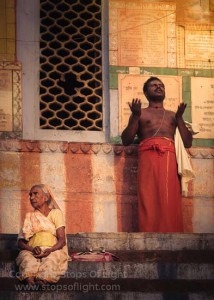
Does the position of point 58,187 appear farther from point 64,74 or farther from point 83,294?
point 83,294

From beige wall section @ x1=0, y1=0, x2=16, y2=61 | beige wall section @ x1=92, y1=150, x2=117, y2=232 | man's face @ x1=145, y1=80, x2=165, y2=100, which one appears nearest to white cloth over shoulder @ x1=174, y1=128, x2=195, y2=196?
man's face @ x1=145, y1=80, x2=165, y2=100

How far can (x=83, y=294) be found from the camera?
13.0 meters

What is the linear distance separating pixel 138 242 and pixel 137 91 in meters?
3.90

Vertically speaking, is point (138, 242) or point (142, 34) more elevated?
point (142, 34)

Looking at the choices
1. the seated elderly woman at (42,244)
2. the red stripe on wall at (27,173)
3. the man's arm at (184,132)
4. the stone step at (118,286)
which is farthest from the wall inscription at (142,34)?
the stone step at (118,286)

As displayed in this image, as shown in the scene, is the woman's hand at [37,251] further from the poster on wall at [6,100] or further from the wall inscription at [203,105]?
the wall inscription at [203,105]

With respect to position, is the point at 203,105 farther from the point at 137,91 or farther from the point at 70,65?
the point at 70,65

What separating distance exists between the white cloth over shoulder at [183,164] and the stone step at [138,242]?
6.71 feet

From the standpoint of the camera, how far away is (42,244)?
13.9 metres

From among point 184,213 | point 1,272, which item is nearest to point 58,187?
point 184,213

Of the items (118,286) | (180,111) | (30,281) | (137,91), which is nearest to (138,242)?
(118,286)

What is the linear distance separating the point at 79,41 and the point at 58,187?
2.26 m

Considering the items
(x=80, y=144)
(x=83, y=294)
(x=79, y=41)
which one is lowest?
(x=83, y=294)

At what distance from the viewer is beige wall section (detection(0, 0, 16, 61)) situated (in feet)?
58.2
